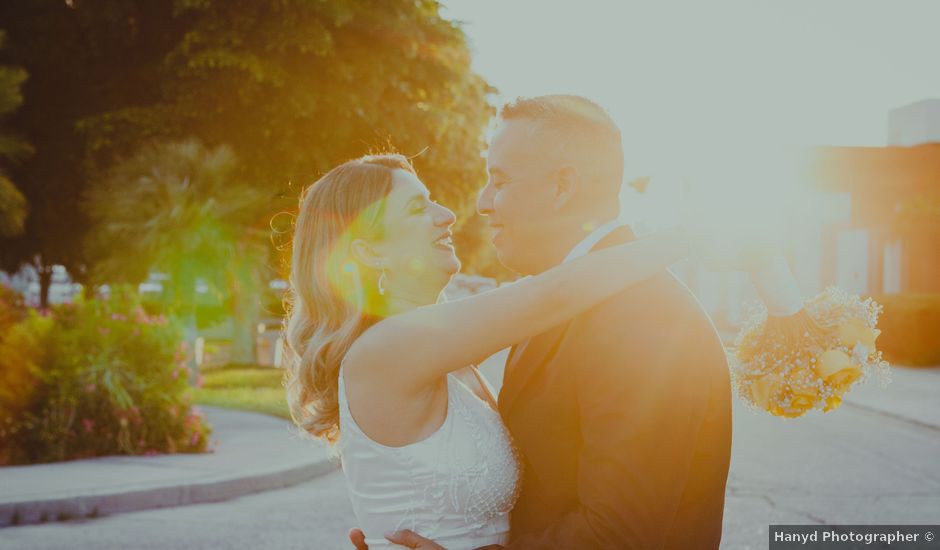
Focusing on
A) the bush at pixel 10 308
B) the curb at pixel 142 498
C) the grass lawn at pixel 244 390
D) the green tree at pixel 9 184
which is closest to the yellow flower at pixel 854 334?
the curb at pixel 142 498

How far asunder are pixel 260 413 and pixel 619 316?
13.4m

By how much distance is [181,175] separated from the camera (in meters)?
17.6

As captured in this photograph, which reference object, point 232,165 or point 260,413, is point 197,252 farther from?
point 260,413

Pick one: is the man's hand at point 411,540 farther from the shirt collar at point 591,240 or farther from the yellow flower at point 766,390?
the yellow flower at point 766,390

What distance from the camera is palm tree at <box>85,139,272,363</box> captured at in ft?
56.5

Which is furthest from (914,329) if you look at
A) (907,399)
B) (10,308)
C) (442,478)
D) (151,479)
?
(442,478)

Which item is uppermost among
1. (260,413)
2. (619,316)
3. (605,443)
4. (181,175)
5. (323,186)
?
(181,175)

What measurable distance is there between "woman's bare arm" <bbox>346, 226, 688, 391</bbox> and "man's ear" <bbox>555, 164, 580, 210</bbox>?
0.17m

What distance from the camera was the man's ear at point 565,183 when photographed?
2.47m

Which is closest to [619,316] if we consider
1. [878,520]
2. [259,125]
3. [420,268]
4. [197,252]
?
[420,268]

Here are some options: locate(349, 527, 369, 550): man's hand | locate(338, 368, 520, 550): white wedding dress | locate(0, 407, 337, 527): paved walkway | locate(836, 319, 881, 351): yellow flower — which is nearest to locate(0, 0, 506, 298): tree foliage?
locate(0, 407, 337, 527): paved walkway

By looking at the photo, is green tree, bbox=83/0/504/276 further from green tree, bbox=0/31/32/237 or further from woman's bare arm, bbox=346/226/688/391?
woman's bare arm, bbox=346/226/688/391

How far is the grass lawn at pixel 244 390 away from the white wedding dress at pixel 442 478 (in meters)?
11.9

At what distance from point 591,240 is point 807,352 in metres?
0.66
